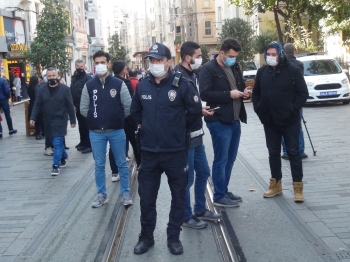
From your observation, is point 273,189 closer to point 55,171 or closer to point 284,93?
point 284,93

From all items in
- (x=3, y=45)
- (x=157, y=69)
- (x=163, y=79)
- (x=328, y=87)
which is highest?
(x=3, y=45)

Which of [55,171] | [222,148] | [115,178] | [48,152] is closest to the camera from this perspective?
[222,148]

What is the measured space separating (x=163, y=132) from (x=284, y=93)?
7.79ft

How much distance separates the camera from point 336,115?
18328 millimetres

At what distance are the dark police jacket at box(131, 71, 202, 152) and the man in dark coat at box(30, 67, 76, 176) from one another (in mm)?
4484

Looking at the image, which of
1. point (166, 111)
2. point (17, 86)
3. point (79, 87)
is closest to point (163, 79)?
point (166, 111)

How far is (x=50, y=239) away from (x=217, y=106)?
244cm

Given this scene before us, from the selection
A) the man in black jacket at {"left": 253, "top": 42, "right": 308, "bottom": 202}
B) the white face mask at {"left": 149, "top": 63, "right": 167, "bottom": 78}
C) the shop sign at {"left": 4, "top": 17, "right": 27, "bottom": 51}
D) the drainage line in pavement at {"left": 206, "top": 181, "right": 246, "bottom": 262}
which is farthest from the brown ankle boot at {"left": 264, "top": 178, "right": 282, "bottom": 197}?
the shop sign at {"left": 4, "top": 17, "right": 27, "bottom": 51}

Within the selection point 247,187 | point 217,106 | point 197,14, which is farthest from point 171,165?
point 197,14

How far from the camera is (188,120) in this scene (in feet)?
19.6

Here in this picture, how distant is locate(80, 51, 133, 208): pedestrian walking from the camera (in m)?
7.64

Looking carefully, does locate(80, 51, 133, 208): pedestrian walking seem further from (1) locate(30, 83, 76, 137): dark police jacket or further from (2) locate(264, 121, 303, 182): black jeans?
(1) locate(30, 83, 76, 137): dark police jacket

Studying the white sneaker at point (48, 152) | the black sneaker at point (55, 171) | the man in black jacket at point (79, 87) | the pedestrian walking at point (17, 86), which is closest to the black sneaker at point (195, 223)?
the black sneaker at point (55, 171)

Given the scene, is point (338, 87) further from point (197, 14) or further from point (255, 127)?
point (197, 14)
